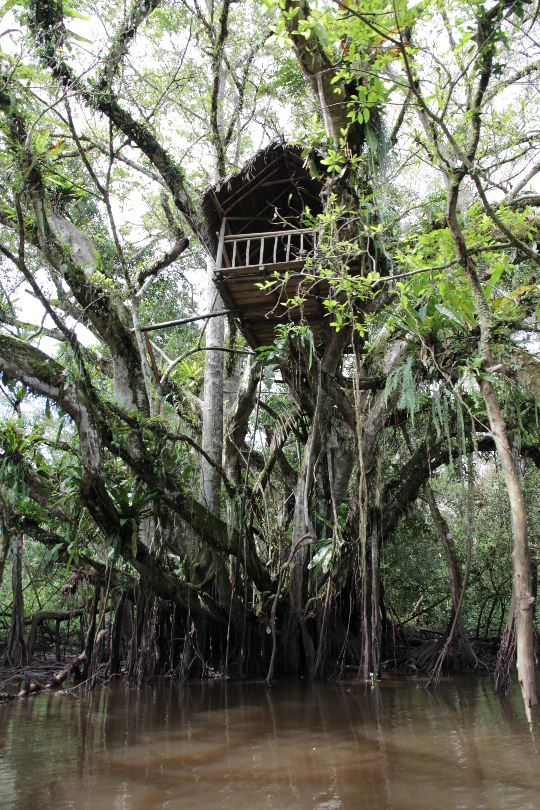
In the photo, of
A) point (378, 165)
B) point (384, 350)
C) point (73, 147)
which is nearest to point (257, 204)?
point (378, 165)

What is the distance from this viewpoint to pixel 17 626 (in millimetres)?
9422

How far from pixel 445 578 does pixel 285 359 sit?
6403 millimetres

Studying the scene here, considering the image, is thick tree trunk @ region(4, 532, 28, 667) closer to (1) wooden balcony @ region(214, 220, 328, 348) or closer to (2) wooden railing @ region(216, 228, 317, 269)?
(1) wooden balcony @ region(214, 220, 328, 348)

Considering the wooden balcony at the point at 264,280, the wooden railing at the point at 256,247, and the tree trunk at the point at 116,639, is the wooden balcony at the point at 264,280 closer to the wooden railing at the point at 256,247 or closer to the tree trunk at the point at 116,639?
the wooden railing at the point at 256,247

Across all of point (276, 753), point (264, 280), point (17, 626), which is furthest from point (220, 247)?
point (17, 626)

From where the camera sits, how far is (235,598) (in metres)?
6.71

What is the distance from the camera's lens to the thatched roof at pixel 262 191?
626cm

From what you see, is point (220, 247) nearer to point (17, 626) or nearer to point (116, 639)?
point (116, 639)

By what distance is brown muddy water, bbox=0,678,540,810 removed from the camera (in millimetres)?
2529

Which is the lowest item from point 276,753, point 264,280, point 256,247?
point 276,753

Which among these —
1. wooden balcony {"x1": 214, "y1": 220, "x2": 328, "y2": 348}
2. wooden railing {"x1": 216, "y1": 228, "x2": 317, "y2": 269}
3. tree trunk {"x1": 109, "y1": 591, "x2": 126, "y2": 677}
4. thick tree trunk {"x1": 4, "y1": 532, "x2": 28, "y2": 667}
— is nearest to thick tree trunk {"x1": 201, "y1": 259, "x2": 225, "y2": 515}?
wooden railing {"x1": 216, "y1": 228, "x2": 317, "y2": 269}

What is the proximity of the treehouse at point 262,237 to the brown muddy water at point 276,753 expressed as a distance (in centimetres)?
367

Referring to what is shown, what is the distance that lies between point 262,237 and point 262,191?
95 cm

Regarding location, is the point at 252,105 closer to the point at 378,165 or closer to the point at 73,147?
the point at 73,147
